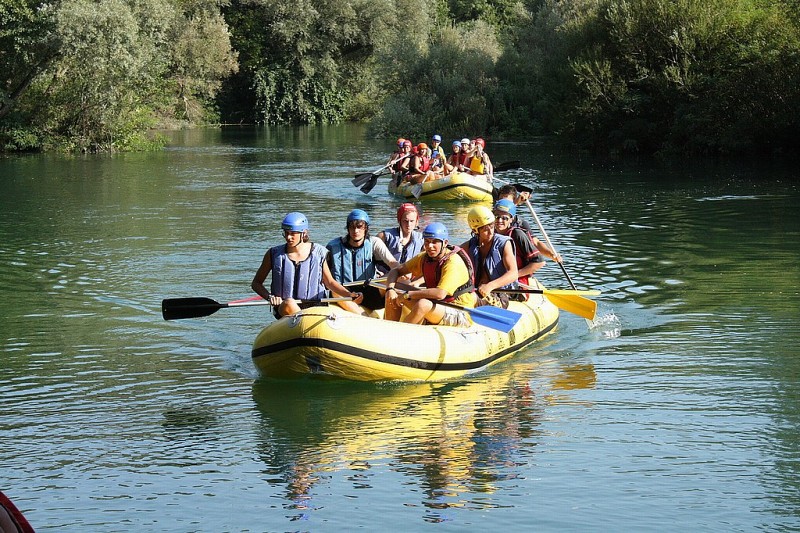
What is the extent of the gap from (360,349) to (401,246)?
2387 mm

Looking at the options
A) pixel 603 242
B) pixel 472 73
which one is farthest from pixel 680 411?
pixel 472 73

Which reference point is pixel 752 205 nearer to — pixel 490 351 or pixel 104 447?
pixel 490 351

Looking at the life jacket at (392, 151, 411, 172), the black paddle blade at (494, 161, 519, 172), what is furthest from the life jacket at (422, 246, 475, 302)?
the black paddle blade at (494, 161, 519, 172)

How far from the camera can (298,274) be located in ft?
31.7

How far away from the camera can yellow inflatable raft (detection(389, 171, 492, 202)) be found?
2316cm

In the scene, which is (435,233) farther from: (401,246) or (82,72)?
(82,72)

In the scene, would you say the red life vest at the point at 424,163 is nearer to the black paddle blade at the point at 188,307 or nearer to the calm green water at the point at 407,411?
the calm green water at the point at 407,411

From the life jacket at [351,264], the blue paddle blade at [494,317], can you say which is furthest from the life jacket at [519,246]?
the life jacket at [351,264]

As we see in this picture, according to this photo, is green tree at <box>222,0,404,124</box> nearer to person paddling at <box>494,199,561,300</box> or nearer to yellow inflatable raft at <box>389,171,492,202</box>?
yellow inflatable raft at <box>389,171,492,202</box>

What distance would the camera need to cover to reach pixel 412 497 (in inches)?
263

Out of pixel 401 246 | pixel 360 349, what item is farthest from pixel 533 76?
pixel 360 349

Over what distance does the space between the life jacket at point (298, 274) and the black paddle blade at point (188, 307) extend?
0.62m

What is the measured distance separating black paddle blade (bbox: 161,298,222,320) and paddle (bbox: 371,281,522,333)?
1471mm

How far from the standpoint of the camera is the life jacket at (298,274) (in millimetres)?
9633
